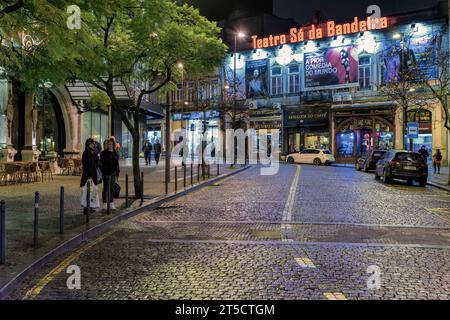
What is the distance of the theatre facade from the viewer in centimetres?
3578

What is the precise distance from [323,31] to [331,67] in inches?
137

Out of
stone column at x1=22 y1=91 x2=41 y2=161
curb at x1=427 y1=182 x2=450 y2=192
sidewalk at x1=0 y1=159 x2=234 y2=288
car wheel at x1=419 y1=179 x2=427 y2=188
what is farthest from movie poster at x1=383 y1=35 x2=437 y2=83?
stone column at x1=22 y1=91 x2=41 y2=161

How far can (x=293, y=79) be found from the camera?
1756 inches

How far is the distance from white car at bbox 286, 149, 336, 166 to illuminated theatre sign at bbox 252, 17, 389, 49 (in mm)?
10947

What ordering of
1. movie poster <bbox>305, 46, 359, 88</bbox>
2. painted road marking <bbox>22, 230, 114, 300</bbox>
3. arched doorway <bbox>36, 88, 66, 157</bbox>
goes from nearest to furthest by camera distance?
painted road marking <bbox>22, 230, 114, 300</bbox> → arched doorway <bbox>36, 88, 66, 157</bbox> → movie poster <bbox>305, 46, 359, 88</bbox>

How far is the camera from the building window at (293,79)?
44.2m

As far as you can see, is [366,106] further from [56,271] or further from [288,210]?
[56,271]

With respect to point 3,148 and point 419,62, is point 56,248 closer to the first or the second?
point 3,148

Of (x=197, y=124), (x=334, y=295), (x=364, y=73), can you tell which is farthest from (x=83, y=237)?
(x=197, y=124)

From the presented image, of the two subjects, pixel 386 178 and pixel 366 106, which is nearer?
pixel 386 178

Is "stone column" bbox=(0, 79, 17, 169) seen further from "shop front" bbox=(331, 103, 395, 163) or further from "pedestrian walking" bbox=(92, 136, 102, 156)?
"shop front" bbox=(331, 103, 395, 163)

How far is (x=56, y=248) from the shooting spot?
729cm
